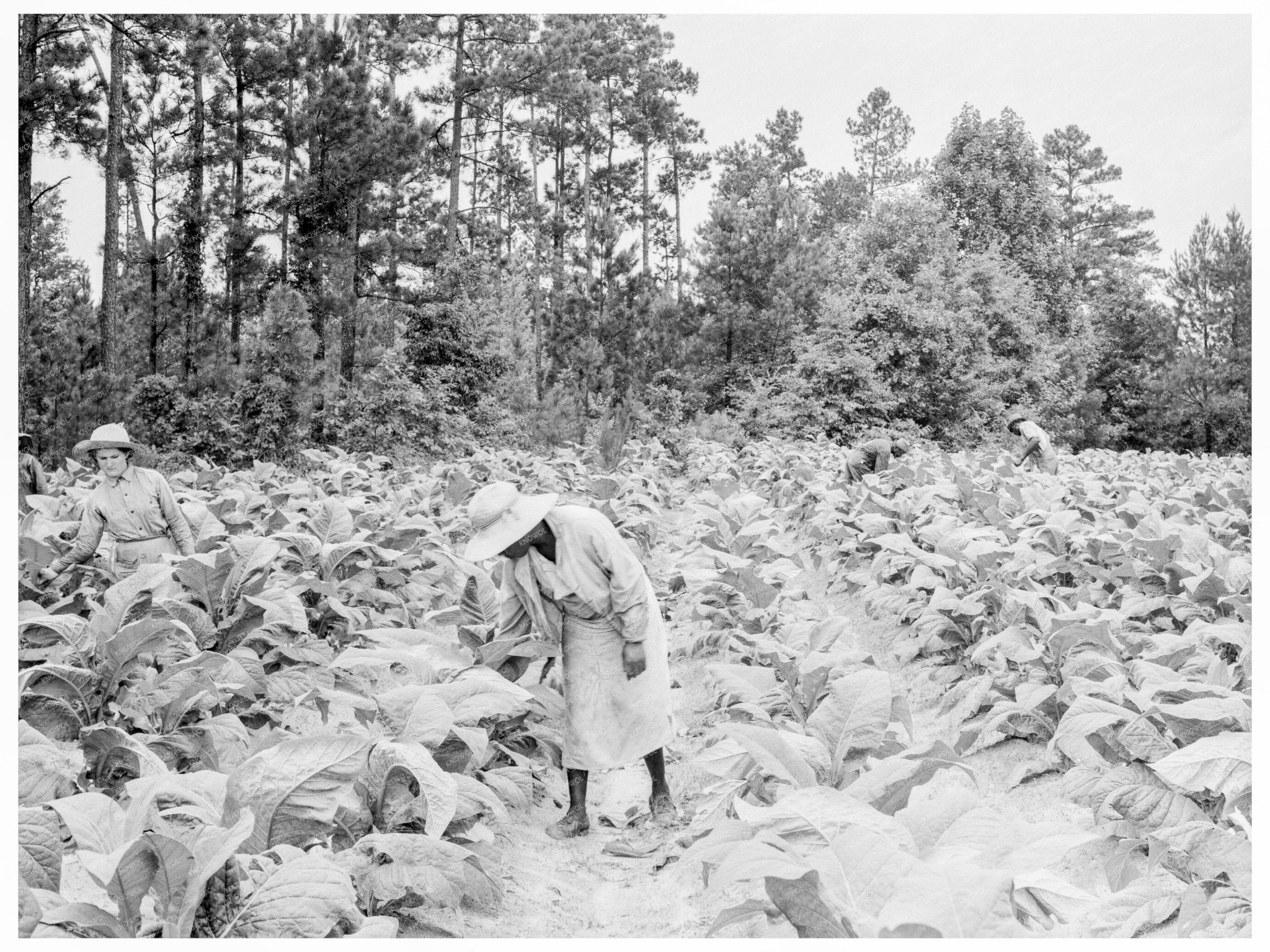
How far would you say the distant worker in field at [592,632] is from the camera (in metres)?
3.58

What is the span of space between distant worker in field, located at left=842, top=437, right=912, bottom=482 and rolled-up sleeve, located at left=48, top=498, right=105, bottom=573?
7.46m

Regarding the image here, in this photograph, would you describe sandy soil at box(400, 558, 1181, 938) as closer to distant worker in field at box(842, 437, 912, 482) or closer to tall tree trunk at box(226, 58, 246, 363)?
distant worker in field at box(842, 437, 912, 482)

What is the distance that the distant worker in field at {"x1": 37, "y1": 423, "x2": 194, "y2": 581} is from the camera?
194 inches

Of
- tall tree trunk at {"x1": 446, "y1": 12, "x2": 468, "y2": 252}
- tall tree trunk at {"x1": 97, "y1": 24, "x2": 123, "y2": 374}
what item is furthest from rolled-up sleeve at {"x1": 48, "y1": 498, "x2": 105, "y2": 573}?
tall tree trunk at {"x1": 446, "y1": 12, "x2": 468, "y2": 252}

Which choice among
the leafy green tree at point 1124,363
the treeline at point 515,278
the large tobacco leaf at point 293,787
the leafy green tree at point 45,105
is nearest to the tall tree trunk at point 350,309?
the treeline at point 515,278

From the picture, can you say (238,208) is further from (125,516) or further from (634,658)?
(634,658)

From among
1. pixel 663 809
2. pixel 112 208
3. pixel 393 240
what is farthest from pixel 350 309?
pixel 663 809

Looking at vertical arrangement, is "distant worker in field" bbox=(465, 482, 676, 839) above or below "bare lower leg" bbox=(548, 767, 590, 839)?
above

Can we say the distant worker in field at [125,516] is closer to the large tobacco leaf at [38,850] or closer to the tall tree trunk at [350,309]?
the large tobacco leaf at [38,850]

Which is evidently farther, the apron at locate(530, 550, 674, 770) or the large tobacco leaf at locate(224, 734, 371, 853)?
the apron at locate(530, 550, 674, 770)

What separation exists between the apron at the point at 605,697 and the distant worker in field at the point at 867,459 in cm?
707

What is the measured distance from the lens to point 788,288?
25656 mm

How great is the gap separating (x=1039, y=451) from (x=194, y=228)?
1557 cm
